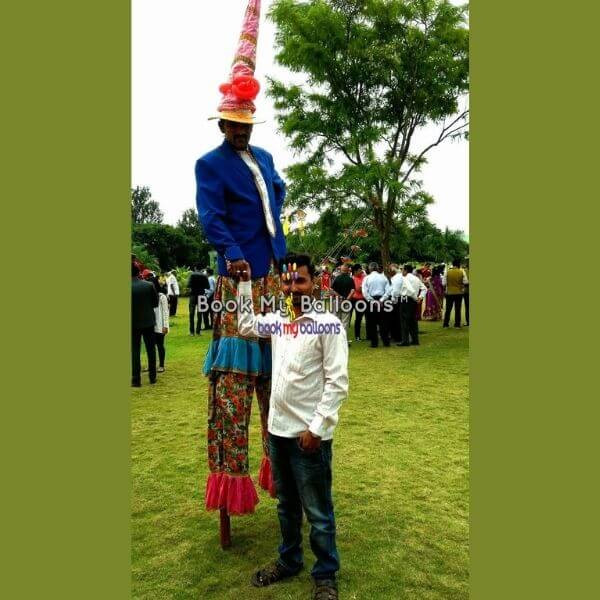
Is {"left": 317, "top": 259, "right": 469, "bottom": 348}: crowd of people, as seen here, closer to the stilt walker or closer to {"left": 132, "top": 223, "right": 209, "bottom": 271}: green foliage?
the stilt walker

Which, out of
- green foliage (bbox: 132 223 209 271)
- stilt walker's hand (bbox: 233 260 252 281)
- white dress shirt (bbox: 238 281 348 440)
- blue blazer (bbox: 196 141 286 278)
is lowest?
white dress shirt (bbox: 238 281 348 440)

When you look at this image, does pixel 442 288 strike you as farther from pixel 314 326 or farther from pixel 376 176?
pixel 314 326

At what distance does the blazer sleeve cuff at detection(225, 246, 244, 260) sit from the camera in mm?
3629

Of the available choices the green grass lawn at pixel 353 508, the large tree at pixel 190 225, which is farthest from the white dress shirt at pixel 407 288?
the large tree at pixel 190 225

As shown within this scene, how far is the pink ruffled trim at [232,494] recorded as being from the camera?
370cm

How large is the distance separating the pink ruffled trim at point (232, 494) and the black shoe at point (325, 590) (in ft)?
2.44

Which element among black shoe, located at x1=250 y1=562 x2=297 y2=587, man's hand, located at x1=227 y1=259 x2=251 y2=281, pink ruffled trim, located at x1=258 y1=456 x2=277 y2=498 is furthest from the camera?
pink ruffled trim, located at x1=258 y1=456 x2=277 y2=498

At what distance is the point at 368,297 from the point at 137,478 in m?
8.92

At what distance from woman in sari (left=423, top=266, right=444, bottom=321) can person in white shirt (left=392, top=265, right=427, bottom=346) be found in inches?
187

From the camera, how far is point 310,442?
9.87 ft

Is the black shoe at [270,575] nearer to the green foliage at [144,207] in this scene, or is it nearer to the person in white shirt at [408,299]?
the person in white shirt at [408,299]

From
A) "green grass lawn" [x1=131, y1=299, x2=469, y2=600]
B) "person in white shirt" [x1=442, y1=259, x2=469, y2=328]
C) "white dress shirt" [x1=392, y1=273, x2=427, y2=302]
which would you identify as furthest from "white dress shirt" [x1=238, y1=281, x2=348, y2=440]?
"person in white shirt" [x1=442, y1=259, x2=469, y2=328]

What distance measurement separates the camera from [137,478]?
16.8ft

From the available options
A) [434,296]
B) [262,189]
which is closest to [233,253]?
[262,189]
